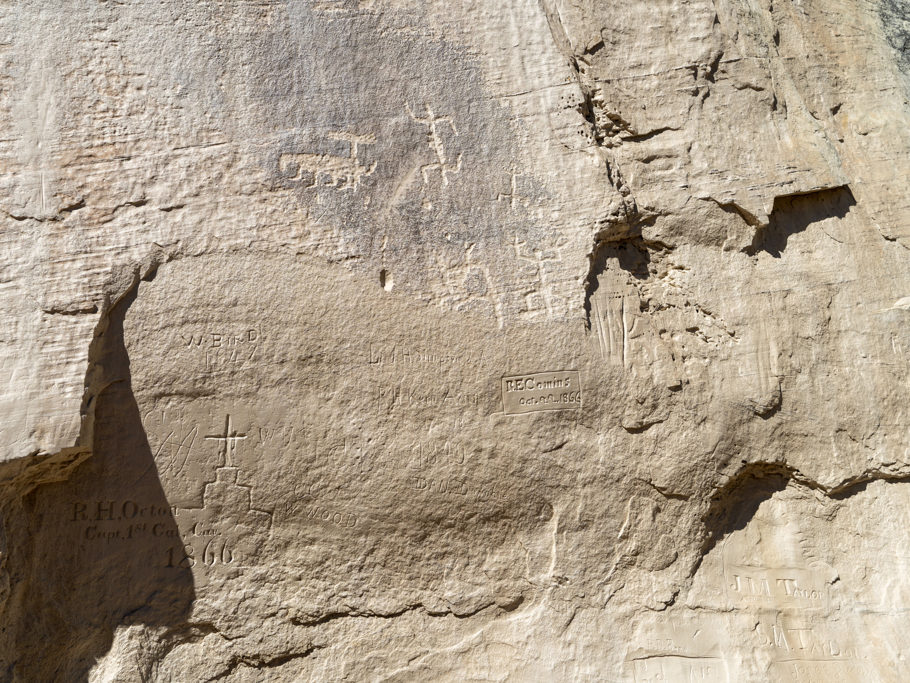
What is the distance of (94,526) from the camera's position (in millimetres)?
3166

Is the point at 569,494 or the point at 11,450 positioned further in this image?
the point at 569,494

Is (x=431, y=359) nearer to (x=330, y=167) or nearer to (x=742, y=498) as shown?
(x=330, y=167)

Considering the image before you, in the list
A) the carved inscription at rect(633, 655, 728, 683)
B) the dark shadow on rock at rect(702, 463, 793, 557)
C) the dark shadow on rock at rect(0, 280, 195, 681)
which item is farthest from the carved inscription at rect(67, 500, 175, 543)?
the dark shadow on rock at rect(702, 463, 793, 557)

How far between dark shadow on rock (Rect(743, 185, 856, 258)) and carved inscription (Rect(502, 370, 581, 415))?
1.13m

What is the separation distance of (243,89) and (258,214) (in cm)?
58

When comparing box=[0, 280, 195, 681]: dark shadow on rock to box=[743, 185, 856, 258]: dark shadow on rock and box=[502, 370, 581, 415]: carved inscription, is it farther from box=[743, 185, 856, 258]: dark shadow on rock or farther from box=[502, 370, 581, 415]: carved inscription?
box=[743, 185, 856, 258]: dark shadow on rock

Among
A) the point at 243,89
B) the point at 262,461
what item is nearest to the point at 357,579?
the point at 262,461

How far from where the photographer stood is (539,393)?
129 inches

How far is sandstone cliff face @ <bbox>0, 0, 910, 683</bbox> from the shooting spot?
3.16 metres

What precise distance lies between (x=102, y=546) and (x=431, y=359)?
1.53 metres

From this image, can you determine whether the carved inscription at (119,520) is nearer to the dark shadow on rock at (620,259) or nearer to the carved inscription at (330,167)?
the carved inscription at (330,167)

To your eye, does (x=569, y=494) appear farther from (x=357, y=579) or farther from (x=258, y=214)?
(x=258, y=214)

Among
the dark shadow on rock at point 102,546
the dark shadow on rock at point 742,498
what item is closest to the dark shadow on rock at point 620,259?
the dark shadow on rock at point 742,498

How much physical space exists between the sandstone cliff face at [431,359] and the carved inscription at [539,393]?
0.04 feet
